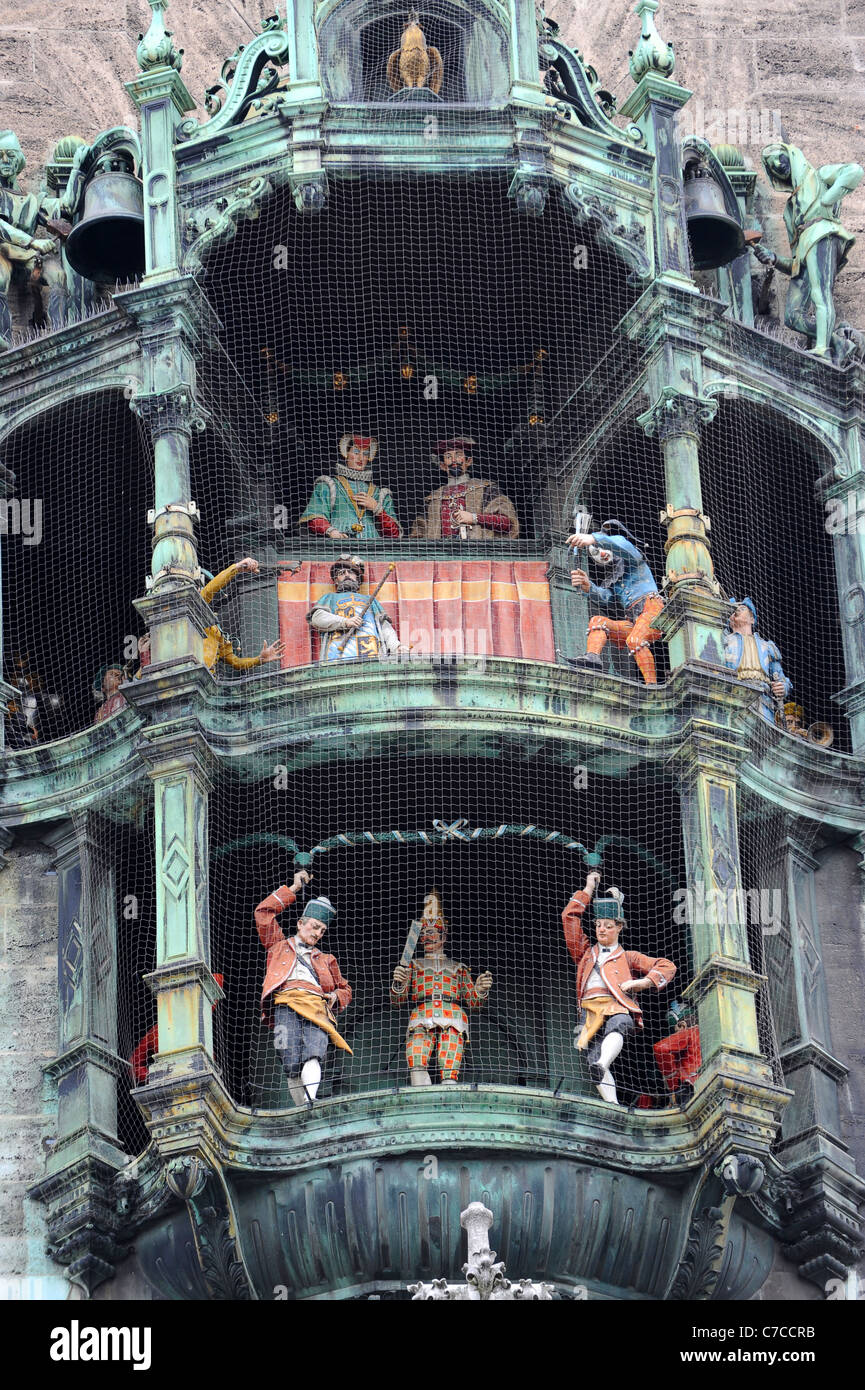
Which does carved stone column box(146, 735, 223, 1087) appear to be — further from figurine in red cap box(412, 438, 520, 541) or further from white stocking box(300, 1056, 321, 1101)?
figurine in red cap box(412, 438, 520, 541)

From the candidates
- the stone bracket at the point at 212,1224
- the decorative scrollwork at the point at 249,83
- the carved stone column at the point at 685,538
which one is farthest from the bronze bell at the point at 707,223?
the stone bracket at the point at 212,1224

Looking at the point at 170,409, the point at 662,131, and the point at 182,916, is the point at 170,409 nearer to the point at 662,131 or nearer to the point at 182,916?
the point at 182,916

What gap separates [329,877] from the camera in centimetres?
2864

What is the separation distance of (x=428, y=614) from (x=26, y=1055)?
4.91m

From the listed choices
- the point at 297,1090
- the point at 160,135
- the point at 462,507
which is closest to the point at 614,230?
the point at 462,507

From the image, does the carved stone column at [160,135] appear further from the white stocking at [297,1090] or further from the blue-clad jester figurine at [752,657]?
the white stocking at [297,1090]

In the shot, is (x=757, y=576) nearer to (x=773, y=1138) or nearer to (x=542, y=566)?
(x=542, y=566)

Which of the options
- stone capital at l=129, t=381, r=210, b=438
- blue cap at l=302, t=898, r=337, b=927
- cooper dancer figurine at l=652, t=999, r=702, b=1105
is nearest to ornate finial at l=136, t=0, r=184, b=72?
stone capital at l=129, t=381, r=210, b=438

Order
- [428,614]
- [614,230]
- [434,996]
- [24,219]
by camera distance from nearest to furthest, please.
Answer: [434,996] → [428,614] → [614,230] → [24,219]

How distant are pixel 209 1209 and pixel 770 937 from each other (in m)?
5.18

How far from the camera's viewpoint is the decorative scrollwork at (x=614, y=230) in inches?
1180

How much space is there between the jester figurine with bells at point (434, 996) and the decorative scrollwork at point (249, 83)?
6781 mm

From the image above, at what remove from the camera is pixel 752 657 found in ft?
96.6

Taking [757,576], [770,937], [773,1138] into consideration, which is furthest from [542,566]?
[773,1138]
